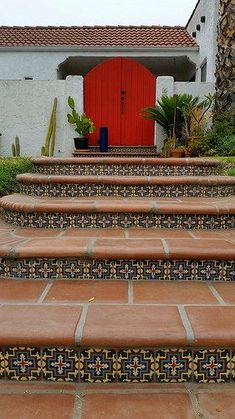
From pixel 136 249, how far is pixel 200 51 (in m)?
9.71

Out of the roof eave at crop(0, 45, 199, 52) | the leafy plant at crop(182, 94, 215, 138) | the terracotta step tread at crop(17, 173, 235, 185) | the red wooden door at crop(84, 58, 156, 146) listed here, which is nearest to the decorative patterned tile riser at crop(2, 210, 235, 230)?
the terracotta step tread at crop(17, 173, 235, 185)

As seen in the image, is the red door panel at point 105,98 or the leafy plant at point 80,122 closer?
the leafy plant at point 80,122

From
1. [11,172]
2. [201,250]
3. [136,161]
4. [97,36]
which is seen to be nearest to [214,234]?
[201,250]

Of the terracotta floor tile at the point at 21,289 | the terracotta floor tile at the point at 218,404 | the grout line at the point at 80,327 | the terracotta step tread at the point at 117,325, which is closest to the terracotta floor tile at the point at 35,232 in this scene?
the terracotta floor tile at the point at 21,289

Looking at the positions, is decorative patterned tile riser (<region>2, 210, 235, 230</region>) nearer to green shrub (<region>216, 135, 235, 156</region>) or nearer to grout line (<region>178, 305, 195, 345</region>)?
grout line (<region>178, 305, 195, 345</region>)

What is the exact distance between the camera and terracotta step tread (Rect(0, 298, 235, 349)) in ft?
4.82

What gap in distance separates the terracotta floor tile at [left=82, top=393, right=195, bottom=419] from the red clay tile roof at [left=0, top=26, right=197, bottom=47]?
10.7 metres

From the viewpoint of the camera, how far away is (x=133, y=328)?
152cm

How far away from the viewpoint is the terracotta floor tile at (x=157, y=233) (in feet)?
8.25

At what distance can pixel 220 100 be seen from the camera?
23.1 ft

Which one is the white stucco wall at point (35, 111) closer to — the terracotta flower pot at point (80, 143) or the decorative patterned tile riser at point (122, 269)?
the terracotta flower pot at point (80, 143)

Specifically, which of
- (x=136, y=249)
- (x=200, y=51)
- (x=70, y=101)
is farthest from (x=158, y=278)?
(x=200, y=51)

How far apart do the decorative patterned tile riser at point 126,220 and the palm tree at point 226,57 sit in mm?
4634

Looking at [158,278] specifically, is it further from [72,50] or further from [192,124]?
[72,50]
